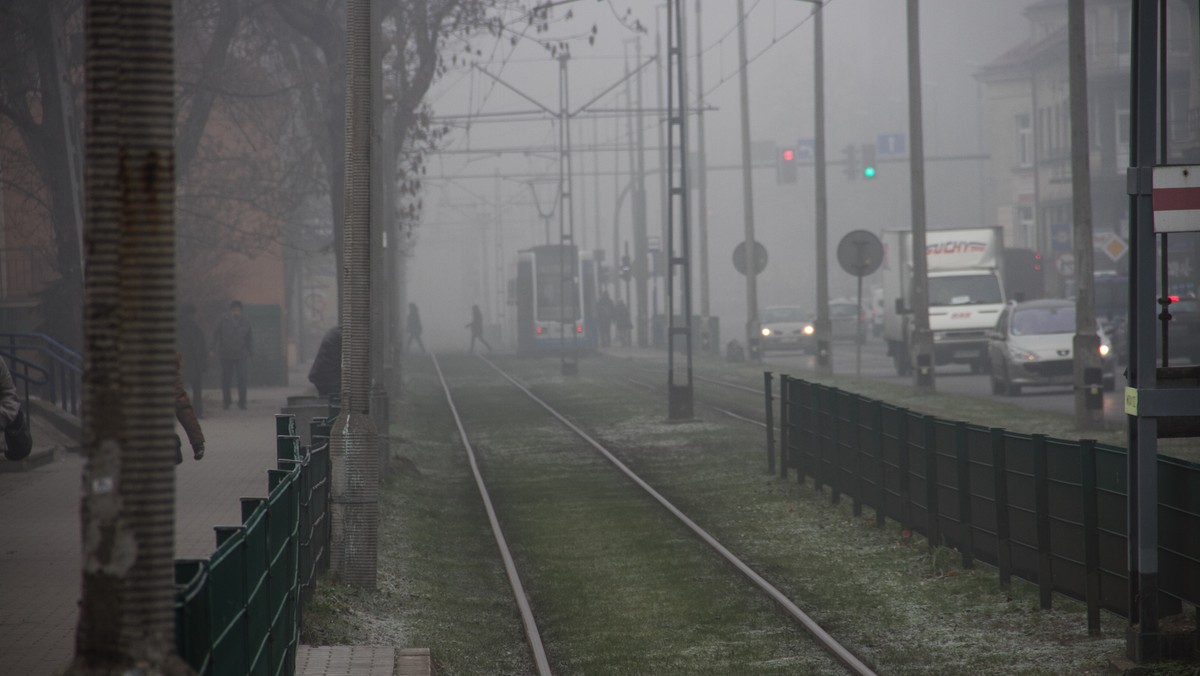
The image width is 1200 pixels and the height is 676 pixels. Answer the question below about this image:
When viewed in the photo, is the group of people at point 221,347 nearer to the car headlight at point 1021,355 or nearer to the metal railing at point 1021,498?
the car headlight at point 1021,355

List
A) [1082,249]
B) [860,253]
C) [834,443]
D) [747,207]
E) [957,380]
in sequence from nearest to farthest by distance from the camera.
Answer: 1. [834,443]
2. [1082,249]
3. [860,253]
4. [957,380]
5. [747,207]

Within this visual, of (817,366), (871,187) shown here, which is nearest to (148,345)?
(817,366)

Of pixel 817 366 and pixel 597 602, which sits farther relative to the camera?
pixel 817 366

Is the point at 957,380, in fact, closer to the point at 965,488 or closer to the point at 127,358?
the point at 965,488

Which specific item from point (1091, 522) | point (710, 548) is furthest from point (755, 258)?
point (1091, 522)

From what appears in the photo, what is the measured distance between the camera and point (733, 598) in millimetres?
10812

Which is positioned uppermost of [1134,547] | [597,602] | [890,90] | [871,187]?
[890,90]

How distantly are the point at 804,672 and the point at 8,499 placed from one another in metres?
9.45

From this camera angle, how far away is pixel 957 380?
34.0m

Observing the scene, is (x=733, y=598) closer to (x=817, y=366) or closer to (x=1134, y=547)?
(x=1134, y=547)

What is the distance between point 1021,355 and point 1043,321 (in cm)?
130

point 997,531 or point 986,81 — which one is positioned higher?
point 986,81

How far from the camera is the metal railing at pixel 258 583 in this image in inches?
184

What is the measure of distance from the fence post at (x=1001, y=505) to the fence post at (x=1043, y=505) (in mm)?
554
